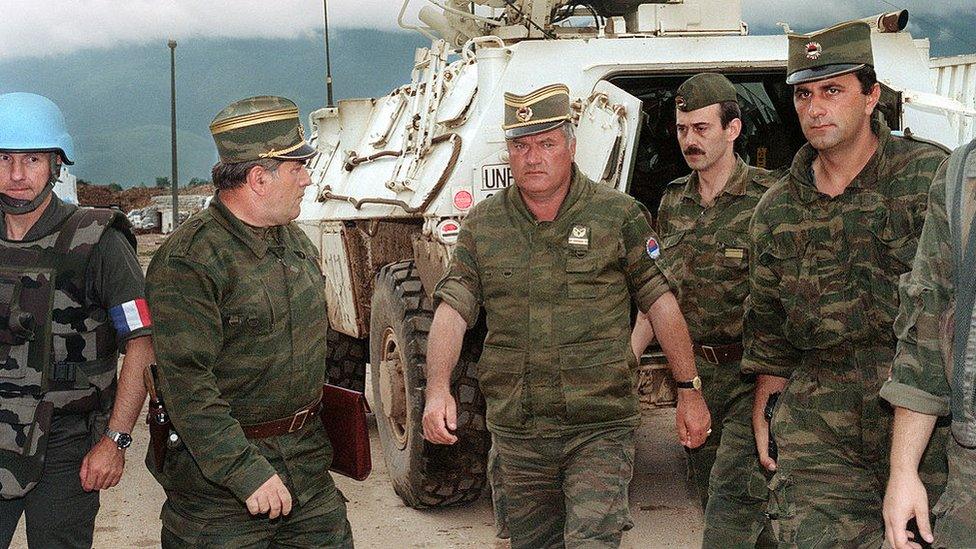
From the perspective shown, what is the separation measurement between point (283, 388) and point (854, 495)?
5.37ft

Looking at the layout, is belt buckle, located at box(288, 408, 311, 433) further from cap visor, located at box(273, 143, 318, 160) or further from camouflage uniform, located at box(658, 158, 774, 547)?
camouflage uniform, located at box(658, 158, 774, 547)

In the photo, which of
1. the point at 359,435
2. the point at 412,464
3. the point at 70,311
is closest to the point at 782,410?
the point at 359,435

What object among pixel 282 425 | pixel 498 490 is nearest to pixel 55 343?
pixel 282 425

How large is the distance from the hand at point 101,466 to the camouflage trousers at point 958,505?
7.62 ft

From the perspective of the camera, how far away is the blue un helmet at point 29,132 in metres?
3.62

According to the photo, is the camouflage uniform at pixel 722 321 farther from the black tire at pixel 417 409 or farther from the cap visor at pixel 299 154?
the cap visor at pixel 299 154

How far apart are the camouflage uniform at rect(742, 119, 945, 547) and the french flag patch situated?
6.31 feet

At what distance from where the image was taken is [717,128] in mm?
4777

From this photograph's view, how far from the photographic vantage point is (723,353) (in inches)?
184

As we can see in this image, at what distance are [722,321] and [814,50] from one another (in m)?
1.40

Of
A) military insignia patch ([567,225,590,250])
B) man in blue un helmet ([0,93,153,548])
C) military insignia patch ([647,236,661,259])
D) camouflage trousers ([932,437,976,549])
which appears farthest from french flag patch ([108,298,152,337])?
camouflage trousers ([932,437,976,549])

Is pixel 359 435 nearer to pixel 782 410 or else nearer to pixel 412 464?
pixel 782 410

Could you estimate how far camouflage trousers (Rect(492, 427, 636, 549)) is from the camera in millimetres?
3691

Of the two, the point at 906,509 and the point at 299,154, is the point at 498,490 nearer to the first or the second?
the point at 299,154
